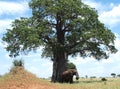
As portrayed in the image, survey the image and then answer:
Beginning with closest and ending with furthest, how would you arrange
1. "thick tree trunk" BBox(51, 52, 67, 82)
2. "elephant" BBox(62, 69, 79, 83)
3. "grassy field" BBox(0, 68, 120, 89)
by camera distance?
"grassy field" BBox(0, 68, 120, 89) < "elephant" BBox(62, 69, 79, 83) < "thick tree trunk" BBox(51, 52, 67, 82)

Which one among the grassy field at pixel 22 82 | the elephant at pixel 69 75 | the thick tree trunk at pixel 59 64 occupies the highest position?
the thick tree trunk at pixel 59 64

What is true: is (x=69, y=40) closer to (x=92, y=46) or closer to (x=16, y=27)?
(x=92, y=46)

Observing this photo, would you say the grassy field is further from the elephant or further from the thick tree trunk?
the thick tree trunk

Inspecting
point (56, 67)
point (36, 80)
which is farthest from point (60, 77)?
point (36, 80)

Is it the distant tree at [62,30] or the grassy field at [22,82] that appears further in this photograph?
the distant tree at [62,30]

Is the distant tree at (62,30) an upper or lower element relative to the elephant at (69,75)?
upper

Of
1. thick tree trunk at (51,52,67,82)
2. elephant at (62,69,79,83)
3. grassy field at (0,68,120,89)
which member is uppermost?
thick tree trunk at (51,52,67,82)

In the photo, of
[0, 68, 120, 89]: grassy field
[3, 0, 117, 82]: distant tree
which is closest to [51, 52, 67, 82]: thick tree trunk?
[3, 0, 117, 82]: distant tree

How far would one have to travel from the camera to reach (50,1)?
4984 centimetres

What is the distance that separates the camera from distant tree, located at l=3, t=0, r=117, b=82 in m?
48.7

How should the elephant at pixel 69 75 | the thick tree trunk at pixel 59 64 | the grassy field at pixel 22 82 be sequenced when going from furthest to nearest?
the thick tree trunk at pixel 59 64 → the elephant at pixel 69 75 → the grassy field at pixel 22 82

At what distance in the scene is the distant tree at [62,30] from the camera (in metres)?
48.7

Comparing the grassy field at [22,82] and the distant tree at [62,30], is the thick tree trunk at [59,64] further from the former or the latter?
the grassy field at [22,82]

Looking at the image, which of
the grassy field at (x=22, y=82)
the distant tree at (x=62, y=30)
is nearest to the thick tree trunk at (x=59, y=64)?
the distant tree at (x=62, y=30)
